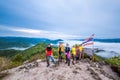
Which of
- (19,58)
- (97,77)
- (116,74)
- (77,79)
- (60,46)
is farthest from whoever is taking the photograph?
(19,58)

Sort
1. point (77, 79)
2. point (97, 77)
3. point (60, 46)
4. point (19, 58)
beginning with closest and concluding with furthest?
point (77, 79) < point (97, 77) < point (60, 46) < point (19, 58)

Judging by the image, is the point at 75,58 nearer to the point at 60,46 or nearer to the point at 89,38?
the point at 89,38

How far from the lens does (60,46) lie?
81.0 ft

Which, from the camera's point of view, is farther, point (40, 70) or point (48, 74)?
point (40, 70)

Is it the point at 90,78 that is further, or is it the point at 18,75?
the point at 18,75

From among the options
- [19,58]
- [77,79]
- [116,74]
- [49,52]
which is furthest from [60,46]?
[19,58]

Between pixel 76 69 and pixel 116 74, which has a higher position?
pixel 76 69

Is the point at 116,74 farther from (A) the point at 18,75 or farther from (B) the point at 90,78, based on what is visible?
(A) the point at 18,75

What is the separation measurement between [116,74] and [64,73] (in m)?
10.4

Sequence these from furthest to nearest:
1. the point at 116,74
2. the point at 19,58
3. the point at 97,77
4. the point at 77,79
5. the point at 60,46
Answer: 1. the point at 19,58
2. the point at 116,74
3. the point at 60,46
4. the point at 97,77
5. the point at 77,79

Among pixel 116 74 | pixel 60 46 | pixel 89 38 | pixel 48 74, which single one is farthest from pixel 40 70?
pixel 116 74

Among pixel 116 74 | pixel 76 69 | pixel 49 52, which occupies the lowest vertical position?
pixel 116 74

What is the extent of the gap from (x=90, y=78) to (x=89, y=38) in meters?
8.61

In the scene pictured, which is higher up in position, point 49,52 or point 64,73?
point 49,52
